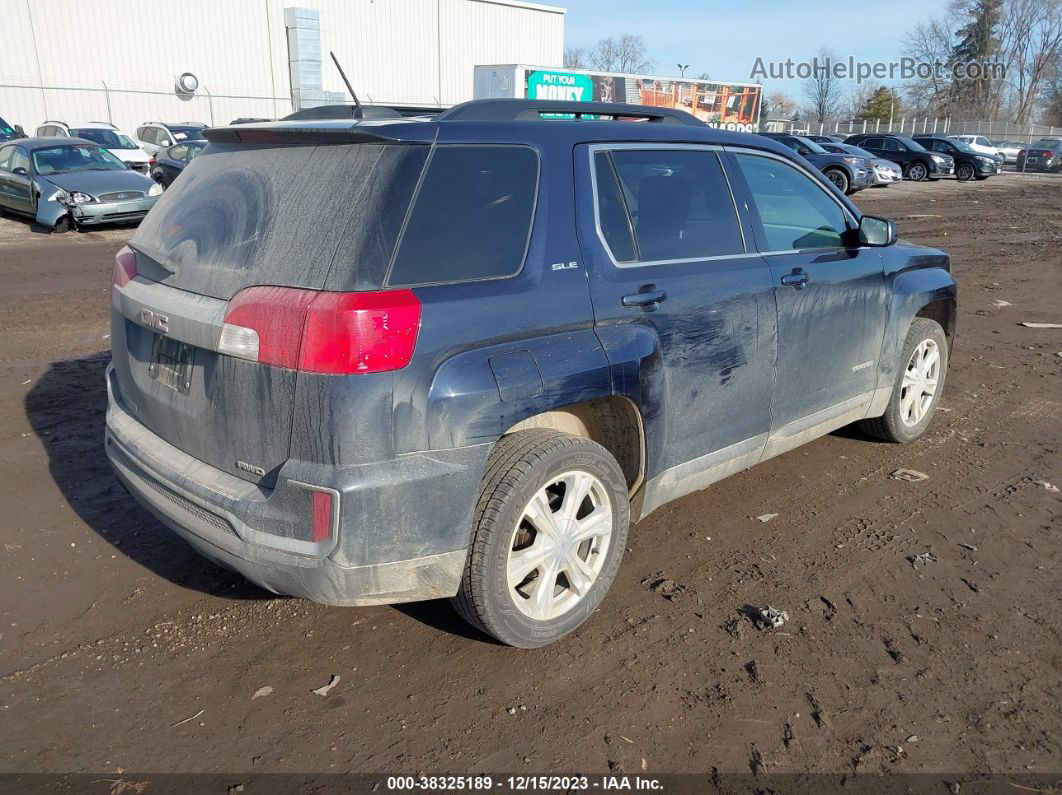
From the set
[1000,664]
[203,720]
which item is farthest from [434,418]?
[1000,664]

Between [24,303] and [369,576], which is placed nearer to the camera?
[369,576]

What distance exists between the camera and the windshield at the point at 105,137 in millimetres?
21672

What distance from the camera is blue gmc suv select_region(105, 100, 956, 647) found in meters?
2.70

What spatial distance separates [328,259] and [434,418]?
606mm

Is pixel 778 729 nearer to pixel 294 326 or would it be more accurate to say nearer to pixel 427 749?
pixel 427 749

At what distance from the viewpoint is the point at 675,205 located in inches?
149

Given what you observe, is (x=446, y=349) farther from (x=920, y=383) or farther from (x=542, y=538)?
(x=920, y=383)

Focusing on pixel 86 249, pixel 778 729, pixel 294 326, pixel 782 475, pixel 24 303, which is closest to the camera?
pixel 294 326

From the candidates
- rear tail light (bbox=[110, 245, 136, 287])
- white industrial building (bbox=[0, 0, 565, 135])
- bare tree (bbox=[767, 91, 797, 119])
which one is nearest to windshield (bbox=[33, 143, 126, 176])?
rear tail light (bbox=[110, 245, 136, 287])

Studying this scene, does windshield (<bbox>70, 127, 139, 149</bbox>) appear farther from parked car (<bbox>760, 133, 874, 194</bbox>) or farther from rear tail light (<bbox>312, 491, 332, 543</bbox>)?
rear tail light (<bbox>312, 491, 332, 543</bbox>)

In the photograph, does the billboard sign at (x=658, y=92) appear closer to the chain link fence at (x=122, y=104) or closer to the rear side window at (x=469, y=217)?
the chain link fence at (x=122, y=104)

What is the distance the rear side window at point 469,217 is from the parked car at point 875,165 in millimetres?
25082

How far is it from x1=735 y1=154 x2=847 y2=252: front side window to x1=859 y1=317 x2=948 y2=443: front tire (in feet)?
3.31

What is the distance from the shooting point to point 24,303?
9.14m
